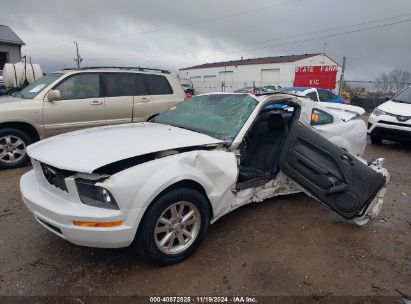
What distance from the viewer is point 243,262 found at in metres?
3.06

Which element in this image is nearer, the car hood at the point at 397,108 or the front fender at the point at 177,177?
the front fender at the point at 177,177

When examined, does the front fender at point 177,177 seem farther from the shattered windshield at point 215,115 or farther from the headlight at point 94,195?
the shattered windshield at point 215,115

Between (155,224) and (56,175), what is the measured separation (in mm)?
936

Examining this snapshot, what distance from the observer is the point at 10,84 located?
7.97m

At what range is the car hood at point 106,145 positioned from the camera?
8.75 ft

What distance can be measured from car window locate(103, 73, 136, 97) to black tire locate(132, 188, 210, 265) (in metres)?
4.35

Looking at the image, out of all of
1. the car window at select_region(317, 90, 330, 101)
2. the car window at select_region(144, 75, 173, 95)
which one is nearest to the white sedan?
the car window at select_region(317, 90, 330, 101)

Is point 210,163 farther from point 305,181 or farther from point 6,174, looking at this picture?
→ point 6,174

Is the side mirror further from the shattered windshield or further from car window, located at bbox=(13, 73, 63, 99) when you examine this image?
the shattered windshield

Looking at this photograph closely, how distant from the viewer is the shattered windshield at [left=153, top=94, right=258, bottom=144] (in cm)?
356

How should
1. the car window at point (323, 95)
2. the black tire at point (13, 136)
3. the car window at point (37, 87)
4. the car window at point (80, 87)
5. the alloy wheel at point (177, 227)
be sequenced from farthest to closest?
1. the car window at point (323, 95)
2. the car window at point (80, 87)
3. the car window at point (37, 87)
4. the black tire at point (13, 136)
5. the alloy wheel at point (177, 227)

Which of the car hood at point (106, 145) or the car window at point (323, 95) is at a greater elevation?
the car hood at point (106, 145)

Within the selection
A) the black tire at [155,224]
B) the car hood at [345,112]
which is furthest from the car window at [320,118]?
the black tire at [155,224]

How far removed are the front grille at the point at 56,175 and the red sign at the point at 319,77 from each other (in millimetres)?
20991
